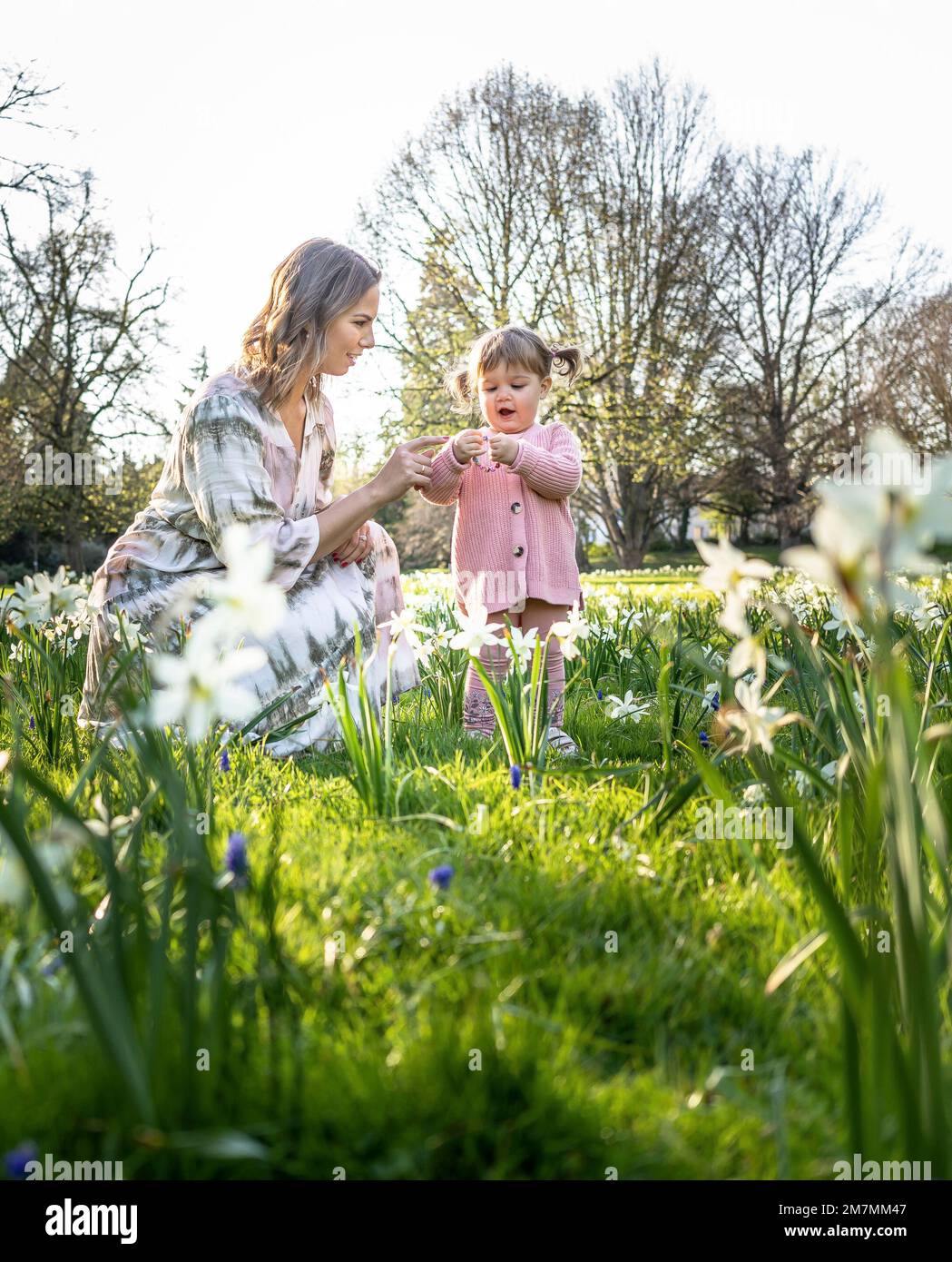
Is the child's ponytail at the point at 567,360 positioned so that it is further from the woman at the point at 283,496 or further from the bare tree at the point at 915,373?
the bare tree at the point at 915,373

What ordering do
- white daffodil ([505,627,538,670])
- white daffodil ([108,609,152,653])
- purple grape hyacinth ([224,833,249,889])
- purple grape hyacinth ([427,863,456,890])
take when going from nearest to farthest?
1. purple grape hyacinth ([224,833,249,889])
2. purple grape hyacinth ([427,863,456,890])
3. white daffodil ([108,609,152,653])
4. white daffodil ([505,627,538,670])

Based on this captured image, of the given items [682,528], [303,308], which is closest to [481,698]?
[303,308]

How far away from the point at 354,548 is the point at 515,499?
714 mm

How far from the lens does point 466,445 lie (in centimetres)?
359

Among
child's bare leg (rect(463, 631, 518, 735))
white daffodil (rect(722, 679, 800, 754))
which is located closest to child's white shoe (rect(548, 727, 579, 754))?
child's bare leg (rect(463, 631, 518, 735))

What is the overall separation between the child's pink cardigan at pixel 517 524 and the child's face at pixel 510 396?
7cm

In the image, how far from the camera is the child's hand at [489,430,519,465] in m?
3.74

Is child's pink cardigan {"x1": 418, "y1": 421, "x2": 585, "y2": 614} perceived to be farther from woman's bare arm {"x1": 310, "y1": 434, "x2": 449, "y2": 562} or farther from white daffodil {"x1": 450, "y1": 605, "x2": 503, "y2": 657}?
white daffodil {"x1": 450, "y1": 605, "x2": 503, "y2": 657}

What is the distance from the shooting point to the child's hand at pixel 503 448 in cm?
374

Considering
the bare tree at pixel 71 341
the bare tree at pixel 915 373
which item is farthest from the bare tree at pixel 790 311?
the bare tree at pixel 71 341

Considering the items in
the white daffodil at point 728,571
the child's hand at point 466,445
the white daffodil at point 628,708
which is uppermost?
the child's hand at point 466,445

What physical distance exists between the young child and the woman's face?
499mm

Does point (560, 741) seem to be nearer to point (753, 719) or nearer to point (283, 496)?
point (283, 496)

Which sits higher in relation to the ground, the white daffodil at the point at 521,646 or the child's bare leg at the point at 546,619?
the child's bare leg at the point at 546,619
